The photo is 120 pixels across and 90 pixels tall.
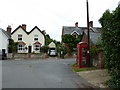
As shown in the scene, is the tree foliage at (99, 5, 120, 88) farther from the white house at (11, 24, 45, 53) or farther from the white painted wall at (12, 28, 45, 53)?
the white painted wall at (12, 28, 45, 53)

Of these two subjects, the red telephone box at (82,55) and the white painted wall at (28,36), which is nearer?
the red telephone box at (82,55)

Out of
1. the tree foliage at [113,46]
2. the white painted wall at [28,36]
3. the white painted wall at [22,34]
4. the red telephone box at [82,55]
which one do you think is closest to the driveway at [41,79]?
the tree foliage at [113,46]

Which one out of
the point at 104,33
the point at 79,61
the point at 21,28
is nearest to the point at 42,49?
the point at 21,28

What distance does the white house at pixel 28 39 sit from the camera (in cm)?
4094

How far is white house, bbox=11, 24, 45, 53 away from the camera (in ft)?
134

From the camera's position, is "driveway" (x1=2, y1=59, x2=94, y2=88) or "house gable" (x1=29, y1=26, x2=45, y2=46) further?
"house gable" (x1=29, y1=26, x2=45, y2=46)

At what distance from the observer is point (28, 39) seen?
136 feet

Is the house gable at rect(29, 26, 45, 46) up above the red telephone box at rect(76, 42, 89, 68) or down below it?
above

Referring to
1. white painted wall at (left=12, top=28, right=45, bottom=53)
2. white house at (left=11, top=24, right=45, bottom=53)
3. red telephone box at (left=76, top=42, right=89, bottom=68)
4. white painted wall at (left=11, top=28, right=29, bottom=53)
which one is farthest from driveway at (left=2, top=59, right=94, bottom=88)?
white painted wall at (left=11, top=28, right=29, bottom=53)

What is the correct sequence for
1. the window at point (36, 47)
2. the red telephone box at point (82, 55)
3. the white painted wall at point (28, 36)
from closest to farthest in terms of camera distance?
the red telephone box at point (82, 55)
the white painted wall at point (28, 36)
the window at point (36, 47)

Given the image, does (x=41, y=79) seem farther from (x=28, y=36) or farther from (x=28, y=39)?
(x=28, y=36)

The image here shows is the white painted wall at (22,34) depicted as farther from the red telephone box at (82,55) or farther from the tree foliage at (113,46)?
the tree foliage at (113,46)

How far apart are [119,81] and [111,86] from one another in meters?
0.74

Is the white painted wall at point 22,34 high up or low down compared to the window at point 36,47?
up
